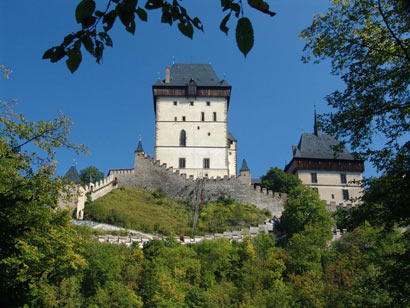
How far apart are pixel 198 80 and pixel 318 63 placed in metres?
44.1

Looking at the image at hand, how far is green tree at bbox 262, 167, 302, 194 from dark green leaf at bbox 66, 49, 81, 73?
42.9 meters

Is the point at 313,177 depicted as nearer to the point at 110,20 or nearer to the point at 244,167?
the point at 244,167

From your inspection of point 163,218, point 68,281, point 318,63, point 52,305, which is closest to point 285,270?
point 163,218

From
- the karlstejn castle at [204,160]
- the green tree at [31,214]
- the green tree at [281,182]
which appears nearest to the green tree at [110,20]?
the green tree at [31,214]

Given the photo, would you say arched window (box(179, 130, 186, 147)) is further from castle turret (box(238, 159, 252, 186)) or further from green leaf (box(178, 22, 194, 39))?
green leaf (box(178, 22, 194, 39))

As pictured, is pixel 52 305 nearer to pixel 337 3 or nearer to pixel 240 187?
pixel 337 3

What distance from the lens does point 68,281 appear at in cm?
2523

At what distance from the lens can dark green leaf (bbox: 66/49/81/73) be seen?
3424 millimetres

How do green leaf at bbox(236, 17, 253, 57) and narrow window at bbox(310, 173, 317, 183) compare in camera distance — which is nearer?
green leaf at bbox(236, 17, 253, 57)

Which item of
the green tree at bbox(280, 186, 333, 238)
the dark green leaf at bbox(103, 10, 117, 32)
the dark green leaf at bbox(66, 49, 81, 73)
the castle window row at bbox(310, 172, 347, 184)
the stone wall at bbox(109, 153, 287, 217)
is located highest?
the castle window row at bbox(310, 172, 347, 184)

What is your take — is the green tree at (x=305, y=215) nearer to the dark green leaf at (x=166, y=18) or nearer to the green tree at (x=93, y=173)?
the dark green leaf at (x=166, y=18)

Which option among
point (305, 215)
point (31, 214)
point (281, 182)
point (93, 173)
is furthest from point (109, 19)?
point (93, 173)

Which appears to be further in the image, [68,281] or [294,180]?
[294,180]

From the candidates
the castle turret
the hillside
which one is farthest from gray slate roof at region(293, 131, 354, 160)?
the hillside
